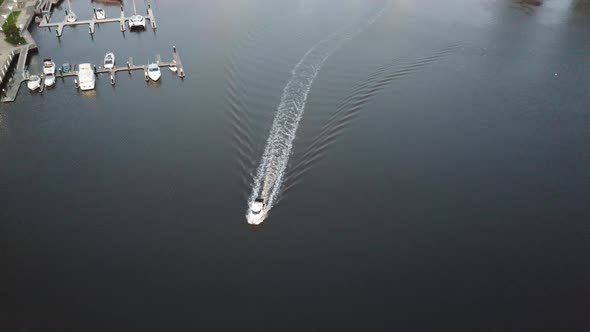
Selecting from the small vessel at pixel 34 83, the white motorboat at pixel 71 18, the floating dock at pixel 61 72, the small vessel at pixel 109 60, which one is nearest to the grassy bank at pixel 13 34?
the floating dock at pixel 61 72

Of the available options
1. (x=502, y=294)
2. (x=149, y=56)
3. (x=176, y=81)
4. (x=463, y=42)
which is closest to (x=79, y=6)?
(x=149, y=56)

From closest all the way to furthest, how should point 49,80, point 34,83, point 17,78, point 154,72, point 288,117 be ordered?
point 288,117
point 34,83
point 49,80
point 17,78
point 154,72

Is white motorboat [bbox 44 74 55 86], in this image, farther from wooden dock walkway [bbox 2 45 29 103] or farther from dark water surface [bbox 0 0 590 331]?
wooden dock walkway [bbox 2 45 29 103]

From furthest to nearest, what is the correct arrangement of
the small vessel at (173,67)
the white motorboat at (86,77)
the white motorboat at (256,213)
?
the small vessel at (173,67), the white motorboat at (86,77), the white motorboat at (256,213)

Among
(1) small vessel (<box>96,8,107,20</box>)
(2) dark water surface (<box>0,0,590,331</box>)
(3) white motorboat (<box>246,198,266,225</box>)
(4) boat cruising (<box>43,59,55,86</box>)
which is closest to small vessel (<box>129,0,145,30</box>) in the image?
(1) small vessel (<box>96,8,107,20</box>)

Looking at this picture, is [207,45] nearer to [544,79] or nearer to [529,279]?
[544,79]

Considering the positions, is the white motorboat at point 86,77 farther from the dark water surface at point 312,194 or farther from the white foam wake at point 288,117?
the white foam wake at point 288,117

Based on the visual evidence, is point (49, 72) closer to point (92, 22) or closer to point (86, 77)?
point (86, 77)

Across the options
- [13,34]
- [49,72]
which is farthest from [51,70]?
[13,34]
